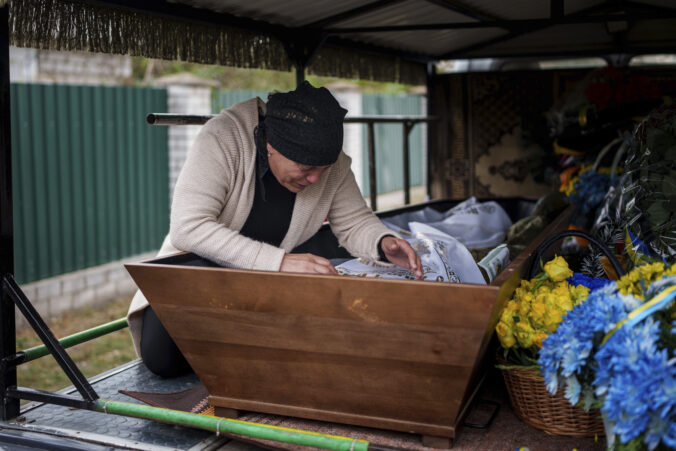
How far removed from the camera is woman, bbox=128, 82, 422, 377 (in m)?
2.10

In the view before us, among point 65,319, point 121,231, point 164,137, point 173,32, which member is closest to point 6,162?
point 173,32

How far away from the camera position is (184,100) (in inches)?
282

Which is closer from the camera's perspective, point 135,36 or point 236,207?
point 236,207

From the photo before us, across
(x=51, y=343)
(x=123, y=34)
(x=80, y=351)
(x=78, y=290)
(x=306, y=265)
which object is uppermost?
(x=123, y=34)

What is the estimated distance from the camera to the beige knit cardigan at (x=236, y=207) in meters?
2.08

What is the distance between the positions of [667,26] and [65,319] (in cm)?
524

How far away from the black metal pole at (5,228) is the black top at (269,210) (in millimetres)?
775

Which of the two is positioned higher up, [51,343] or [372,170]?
[372,170]

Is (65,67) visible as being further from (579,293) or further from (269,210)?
(579,293)

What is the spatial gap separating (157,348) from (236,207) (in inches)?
25.2

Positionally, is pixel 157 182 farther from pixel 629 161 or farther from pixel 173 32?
pixel 629 161

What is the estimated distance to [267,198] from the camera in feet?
8.18

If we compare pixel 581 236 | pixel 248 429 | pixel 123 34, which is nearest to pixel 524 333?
pixel 581 236

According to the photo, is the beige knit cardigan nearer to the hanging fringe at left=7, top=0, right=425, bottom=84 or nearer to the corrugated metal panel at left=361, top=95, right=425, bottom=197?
the hanging fringe at left=7, top=0, right=425, bottom=84
